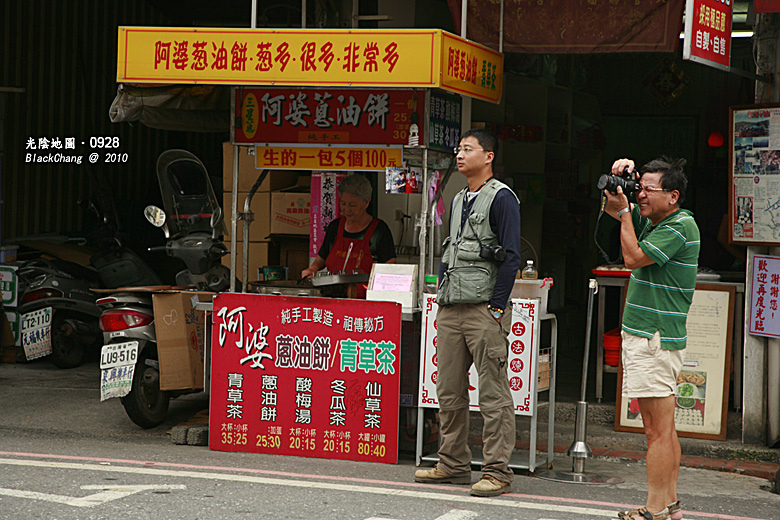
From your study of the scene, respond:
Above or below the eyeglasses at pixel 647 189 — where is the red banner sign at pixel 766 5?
above

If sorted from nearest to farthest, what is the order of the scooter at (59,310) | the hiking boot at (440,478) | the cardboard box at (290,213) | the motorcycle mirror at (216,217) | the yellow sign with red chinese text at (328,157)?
the hiking boot at (440,478) < the yellow sign with red chinese text at (328,157) < the motorcycle mirror at (216,217) < the cardboard box at (290,213) < the scooter at (59,310)

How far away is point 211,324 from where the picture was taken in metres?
6.73

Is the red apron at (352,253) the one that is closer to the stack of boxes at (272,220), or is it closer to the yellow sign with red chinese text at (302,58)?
the stack of boxes at (272,220)

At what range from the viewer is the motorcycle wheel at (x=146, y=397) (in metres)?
6.95

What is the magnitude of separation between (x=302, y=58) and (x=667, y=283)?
2725mm

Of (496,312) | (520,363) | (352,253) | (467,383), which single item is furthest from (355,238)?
(496,312)

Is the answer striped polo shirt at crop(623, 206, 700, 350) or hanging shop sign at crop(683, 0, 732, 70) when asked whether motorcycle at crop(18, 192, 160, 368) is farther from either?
striped polo shirt at crop(623, 206, 700, 350)

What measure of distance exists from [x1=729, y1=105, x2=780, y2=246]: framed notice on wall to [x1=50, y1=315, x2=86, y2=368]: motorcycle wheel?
6.35m

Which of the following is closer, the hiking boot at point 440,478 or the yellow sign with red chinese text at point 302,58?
the hiking boot at point 440,478

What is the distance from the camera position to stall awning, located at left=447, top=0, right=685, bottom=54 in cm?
663

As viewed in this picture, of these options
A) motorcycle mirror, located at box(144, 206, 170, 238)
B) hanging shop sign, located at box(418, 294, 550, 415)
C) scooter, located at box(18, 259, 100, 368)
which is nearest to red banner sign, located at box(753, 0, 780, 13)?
hanging shop sign, located at box(418, 294, 550, 415)

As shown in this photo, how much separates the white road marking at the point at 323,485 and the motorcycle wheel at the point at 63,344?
12.7ft

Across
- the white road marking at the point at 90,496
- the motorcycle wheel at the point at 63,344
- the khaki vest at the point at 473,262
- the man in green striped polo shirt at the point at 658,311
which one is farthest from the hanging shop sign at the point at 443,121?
the motorcycle wheel at the point at 63,344

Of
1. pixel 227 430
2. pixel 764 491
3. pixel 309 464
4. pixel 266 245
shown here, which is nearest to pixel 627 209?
pixel 764 491
